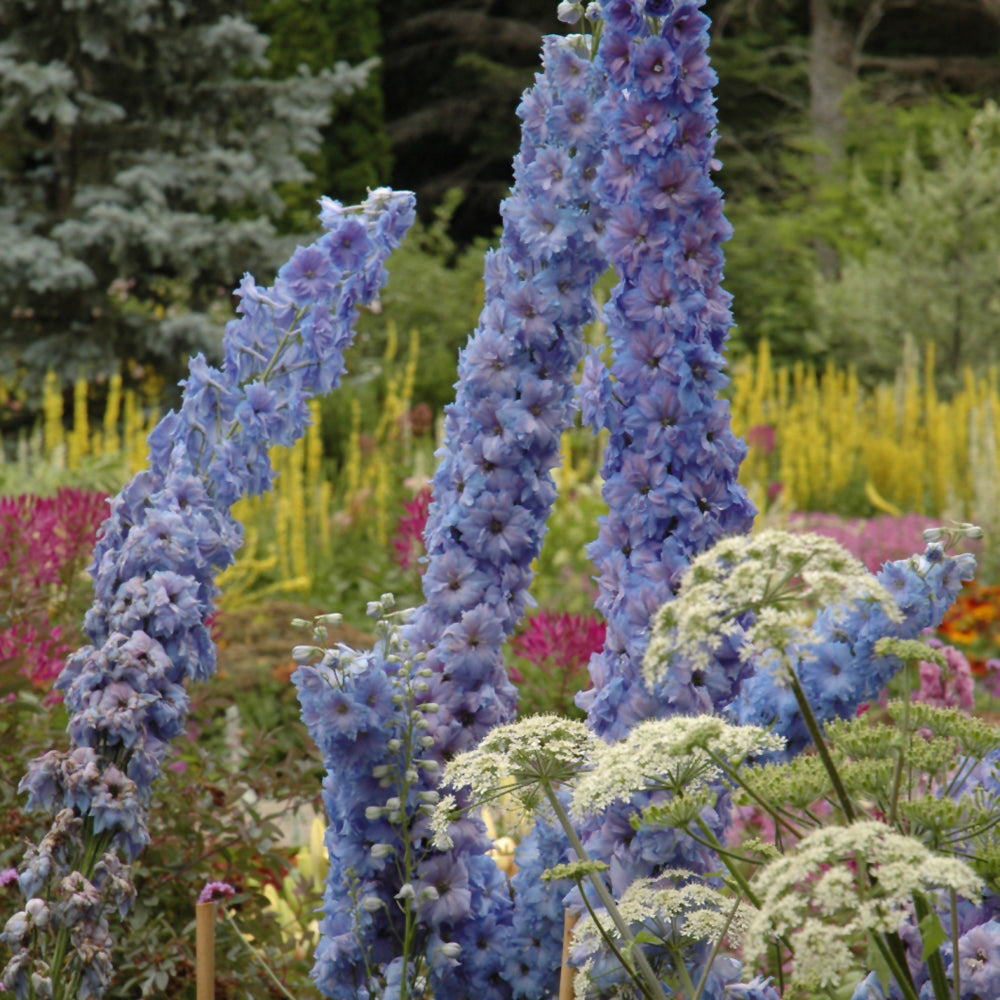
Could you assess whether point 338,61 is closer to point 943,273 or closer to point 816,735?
point 943,273

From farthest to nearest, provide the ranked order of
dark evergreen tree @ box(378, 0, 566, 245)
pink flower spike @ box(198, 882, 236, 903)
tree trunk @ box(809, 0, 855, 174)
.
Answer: dark evergreen tree @ box(378, 0, 566, 245) → tree trunk @ box(809, 0, 855, 174) → pink flower spike @ box(198, 882, 236, 903)

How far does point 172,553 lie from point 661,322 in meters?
0.70

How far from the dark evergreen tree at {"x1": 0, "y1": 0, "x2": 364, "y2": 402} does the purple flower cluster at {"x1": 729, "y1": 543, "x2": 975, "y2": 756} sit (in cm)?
725

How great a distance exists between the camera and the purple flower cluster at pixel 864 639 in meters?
1.56

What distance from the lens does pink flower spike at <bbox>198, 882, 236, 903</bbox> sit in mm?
1866

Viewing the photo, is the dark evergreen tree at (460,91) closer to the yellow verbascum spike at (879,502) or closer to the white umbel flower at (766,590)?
the yellow verbascum spike at (879,502)

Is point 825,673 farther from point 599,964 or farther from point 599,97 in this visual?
point 599,97

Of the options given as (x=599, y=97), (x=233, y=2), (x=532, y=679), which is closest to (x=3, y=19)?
(x=233, y=2)

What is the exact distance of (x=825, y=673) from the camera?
1591mm

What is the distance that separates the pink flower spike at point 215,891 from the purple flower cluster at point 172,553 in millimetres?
256

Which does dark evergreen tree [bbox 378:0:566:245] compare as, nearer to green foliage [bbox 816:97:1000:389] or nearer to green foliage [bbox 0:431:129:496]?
green foliage [bbox 816:97:1000:389]

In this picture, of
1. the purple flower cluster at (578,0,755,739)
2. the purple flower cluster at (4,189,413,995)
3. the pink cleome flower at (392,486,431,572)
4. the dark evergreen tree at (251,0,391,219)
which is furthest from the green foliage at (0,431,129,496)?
the dark evergreen tree at (251,0,391,219)

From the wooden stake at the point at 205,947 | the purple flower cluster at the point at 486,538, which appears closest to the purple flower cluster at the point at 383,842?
the purple flower cluster at the point at 486,538

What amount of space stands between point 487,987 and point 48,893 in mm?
614
